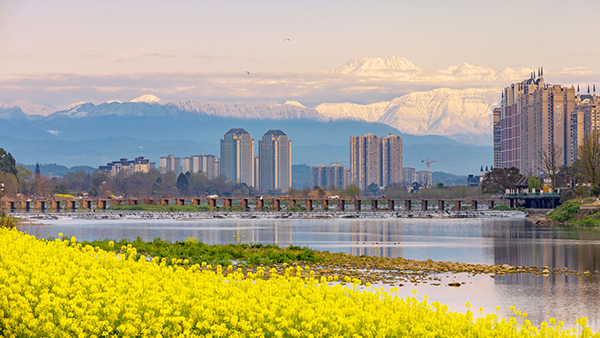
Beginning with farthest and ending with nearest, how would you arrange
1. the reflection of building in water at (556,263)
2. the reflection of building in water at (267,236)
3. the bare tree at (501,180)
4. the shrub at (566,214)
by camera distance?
the bare tree at (501,180) → the shrub at (566,214) → the reflection of building in water at (267,236) → the reflection of building in water at (556,263)

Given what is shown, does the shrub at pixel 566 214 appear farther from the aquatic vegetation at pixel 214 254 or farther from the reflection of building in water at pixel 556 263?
the aquatic vegetation at pixel 214 254

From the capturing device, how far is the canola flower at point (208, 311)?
36.1ft

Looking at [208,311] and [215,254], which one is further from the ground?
[208,311]

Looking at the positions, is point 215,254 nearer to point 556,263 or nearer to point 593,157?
point 556,263

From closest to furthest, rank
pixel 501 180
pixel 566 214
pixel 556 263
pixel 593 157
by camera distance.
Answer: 1. pixel 556 263
2. pixel 566 214
3. pixel 593 157
4. pixel 501 180

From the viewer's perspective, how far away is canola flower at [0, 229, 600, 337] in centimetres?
1101

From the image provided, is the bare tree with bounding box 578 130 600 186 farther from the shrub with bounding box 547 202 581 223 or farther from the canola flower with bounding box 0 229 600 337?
the canola flower with bounding box 0 229 600 337

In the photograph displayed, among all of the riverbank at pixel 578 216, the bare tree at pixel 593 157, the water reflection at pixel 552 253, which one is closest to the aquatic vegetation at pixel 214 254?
the water reflection at pixel 552 253

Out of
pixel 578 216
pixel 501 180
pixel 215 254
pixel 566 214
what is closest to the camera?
pixel 215 254

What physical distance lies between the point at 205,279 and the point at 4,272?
4215 mm

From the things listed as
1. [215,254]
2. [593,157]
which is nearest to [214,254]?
[215,254]

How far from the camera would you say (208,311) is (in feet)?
37.5

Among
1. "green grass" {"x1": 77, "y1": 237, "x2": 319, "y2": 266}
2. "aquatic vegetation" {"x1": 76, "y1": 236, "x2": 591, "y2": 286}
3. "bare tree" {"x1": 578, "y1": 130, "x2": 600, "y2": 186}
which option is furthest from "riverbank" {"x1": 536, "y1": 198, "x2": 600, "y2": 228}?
"green grass" {"x1": 77, "y1": 237, "x2": 319, "y2": 266}

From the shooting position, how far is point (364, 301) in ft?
41.5
